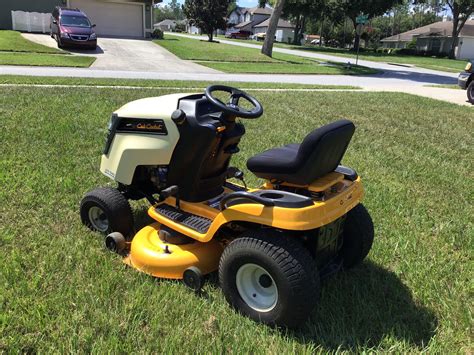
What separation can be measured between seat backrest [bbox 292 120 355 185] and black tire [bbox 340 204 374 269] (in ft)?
1.80

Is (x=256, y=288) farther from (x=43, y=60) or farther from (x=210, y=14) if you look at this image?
(x=210, y=14)

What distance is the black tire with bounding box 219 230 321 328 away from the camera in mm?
2287

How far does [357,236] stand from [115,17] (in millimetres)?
32277

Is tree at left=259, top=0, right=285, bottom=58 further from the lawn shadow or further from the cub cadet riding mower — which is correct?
the lawn shadow

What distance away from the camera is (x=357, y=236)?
3012 millimetres

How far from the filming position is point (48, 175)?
4586 millimetres

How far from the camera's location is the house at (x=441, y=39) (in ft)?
168

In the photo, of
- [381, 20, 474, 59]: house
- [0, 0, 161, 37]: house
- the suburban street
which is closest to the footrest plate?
the suburban street

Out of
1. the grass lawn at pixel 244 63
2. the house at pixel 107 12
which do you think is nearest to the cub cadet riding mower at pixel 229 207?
the grass lawn at pixel 244 63

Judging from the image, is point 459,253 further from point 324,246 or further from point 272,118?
point 272,118

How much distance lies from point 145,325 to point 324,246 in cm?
114

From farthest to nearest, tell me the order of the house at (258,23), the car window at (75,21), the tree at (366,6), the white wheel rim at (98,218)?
the house at (258,23) < the tree at (366,6) < the car window at (75,21) < the white wheel rim at (98,218)

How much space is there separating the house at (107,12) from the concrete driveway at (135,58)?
6111 mm

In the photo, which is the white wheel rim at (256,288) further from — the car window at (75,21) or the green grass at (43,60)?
the car window at (75,21)
